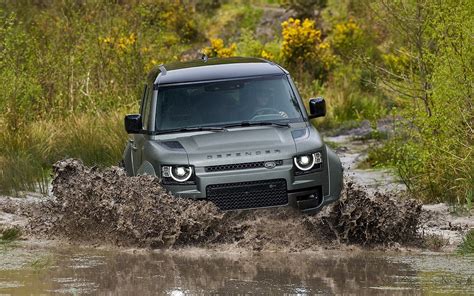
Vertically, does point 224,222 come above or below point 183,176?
below

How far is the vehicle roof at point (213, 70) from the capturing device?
12.5m

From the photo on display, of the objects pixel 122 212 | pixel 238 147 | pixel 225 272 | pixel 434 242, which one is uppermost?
pixel 238 147

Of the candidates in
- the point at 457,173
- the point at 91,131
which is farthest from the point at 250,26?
the point at 457,173

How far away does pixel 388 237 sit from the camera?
452 inches

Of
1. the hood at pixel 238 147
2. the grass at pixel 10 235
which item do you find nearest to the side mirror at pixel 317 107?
the hood at pixel 238 147

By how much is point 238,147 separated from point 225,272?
1.52m

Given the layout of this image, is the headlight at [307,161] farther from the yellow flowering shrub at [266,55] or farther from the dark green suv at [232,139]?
the yellow flowering shrub at [266,55]

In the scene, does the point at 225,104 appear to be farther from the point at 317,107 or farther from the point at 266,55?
the point at 266,55

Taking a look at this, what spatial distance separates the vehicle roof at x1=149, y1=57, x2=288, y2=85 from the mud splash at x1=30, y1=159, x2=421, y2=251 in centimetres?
123

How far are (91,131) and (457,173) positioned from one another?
6576 millimetres

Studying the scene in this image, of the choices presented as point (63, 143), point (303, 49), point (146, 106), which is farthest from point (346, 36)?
point (146, 106)

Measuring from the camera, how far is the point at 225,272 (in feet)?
33.1

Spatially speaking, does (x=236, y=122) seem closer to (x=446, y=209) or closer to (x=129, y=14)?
(x=446, y=209)

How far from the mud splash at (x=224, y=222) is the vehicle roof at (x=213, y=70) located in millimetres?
1229
